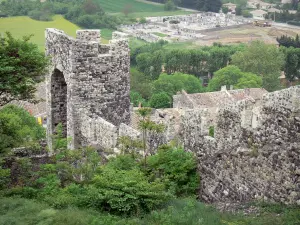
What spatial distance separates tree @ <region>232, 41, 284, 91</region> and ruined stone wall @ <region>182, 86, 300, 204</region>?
63.7 meters

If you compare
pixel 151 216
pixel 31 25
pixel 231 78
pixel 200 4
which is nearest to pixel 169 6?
pixel 200 4

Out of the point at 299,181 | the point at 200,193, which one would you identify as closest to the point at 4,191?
the point at 200,193

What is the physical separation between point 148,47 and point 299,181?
84496 mm

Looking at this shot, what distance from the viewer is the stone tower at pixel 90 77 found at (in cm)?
1691

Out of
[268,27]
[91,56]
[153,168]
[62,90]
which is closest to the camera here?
[153,168]

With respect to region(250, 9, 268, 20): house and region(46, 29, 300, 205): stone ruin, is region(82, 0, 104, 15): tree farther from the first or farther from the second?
region(46, 29, 300, 205): stone ruin

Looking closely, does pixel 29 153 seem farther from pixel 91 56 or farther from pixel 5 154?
pixel 91 56

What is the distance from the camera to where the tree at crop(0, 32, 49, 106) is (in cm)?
1384

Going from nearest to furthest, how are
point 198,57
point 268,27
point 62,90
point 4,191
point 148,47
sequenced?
point 4,191 < point 62,90 < point 198,57 < point 148,47 < point 268,27

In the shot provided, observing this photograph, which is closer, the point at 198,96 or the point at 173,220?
the point at 173,220

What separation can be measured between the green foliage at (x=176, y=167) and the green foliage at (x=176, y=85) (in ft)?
188

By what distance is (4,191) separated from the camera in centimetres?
1373

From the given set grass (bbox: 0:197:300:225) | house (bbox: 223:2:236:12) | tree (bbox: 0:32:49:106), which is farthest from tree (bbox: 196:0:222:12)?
grass (bbox: 0:197:300:225)

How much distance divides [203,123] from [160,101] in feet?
176
